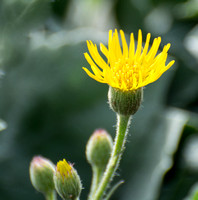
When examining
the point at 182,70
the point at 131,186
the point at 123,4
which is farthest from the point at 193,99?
the point at 123,4

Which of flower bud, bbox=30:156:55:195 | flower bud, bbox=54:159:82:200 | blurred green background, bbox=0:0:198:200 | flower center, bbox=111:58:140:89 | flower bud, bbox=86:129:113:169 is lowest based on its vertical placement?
flower bud, bbox=54:159:82:200

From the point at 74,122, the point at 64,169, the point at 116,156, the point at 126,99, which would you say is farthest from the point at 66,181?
the point at 74,122

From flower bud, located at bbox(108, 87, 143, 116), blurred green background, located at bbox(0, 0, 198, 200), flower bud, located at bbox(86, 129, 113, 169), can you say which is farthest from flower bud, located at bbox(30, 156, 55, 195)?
blurred green background, located at bbox(0, 0, 198, 200)

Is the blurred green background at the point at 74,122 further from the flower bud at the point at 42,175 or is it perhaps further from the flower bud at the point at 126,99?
the flower bud at the point at 126,99

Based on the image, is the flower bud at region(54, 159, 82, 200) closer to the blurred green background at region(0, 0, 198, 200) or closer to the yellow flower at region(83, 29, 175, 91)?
the yellow flower at region(83, 29, 175, 91)

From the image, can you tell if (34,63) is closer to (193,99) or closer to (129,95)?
(193,99)
